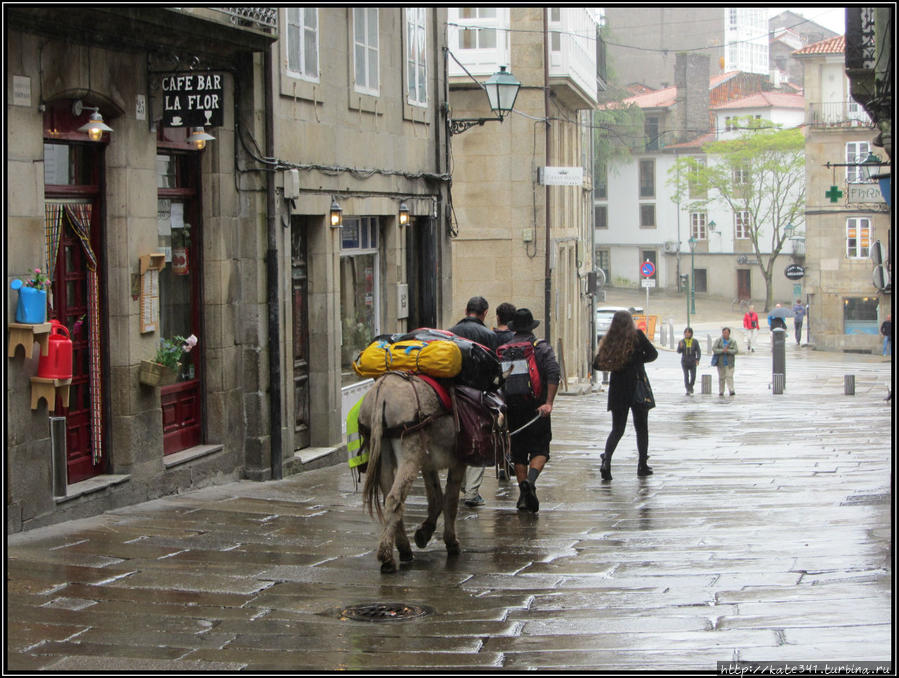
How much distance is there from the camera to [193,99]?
11695 mm

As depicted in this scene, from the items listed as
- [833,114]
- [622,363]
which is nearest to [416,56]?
[622,363]

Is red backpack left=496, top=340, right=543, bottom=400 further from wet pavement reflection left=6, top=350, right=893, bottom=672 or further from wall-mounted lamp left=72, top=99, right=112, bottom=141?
wall-mounted lamp left=72, top=99, right=112, bottom=141

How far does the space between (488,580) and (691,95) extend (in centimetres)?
7697

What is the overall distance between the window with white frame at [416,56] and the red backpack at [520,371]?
7.54m

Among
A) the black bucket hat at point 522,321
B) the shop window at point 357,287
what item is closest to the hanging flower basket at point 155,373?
the black bucket hat at point 522,321

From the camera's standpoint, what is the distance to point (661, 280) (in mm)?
79750

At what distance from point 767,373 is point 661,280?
39.4 m

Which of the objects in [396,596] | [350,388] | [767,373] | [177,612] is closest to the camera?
[177,612]

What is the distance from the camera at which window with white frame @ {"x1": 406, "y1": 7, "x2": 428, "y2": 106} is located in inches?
733

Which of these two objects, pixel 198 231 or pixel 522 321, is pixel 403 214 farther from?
pixel 522 321

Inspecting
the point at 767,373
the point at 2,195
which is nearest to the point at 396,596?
the point at 2,195

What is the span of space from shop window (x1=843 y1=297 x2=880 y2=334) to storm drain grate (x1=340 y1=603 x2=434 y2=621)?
51047 mm

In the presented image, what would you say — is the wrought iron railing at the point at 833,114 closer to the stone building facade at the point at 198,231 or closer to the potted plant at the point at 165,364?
the stone building facade at the point at 198,231

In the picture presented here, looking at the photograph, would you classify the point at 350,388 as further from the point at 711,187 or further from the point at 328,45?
the point at 711,187
